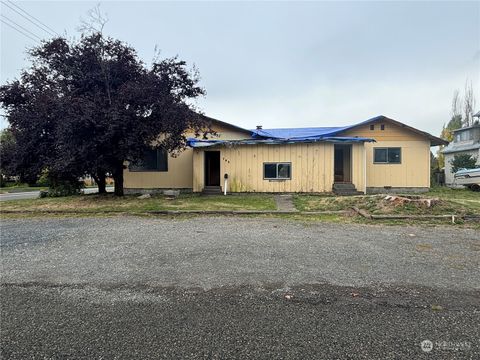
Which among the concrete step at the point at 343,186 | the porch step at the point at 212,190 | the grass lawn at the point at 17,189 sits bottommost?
the grass lawn at the point at 17,189

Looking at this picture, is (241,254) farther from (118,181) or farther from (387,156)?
(387,156)

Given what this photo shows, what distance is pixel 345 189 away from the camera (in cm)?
1488

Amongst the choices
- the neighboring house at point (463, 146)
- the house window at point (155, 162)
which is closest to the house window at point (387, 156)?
the neighboring house at point (463, 146)

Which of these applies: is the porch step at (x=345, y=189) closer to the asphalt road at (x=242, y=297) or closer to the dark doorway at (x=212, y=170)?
the dark doorway at (x=212, y=170)

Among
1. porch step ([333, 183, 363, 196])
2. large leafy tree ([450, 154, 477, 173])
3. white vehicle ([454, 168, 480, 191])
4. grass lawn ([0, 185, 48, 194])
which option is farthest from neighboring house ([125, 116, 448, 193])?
grass lawn ([0, 185, 48, 194])

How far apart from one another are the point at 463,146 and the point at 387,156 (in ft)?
46.4

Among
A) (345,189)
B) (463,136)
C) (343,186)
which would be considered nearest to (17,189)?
(343,186)

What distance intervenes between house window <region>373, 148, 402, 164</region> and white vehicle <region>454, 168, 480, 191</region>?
439 cm

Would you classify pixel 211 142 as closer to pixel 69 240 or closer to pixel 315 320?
pixel 69 240

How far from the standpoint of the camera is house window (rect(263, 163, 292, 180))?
1527 cm

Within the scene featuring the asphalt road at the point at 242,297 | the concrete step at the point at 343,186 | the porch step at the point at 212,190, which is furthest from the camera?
the porch step at the point at 212,190

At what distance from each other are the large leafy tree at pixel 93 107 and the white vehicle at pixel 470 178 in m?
15.8

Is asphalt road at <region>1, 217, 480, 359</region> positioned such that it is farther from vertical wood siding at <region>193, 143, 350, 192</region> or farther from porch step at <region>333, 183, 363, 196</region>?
vertical wood siding at <region>193, 143, 350, 192</region>

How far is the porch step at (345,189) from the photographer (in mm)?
14672
